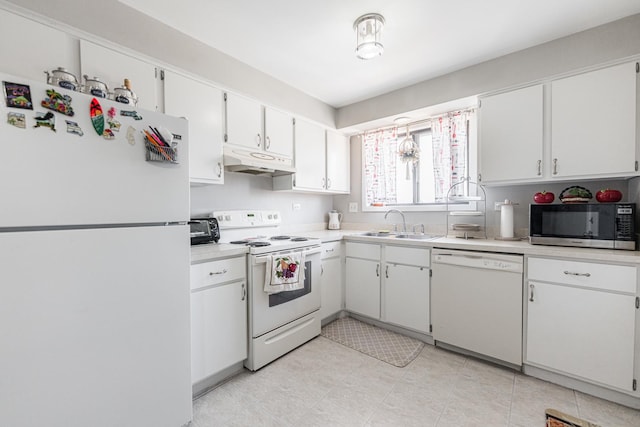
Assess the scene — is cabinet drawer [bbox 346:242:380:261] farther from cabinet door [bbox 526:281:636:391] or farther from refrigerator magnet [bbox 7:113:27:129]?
refrigerator magnet [bbox 7:113:27:129]

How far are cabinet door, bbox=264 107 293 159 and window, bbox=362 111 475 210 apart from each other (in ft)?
3.95

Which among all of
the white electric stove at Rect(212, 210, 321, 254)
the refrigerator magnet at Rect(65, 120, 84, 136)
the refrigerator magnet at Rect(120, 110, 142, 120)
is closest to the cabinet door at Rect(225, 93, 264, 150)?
the white electric stove at Rect(212, 210, 321, 254)

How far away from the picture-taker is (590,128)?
1.98 metres

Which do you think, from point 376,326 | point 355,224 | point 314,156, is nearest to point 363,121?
point 314,156

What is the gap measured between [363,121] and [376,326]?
2.36 m

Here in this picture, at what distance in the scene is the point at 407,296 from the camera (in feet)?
8.54

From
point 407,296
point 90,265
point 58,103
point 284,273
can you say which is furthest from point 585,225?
point 58,103

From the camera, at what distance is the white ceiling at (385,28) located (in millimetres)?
1789

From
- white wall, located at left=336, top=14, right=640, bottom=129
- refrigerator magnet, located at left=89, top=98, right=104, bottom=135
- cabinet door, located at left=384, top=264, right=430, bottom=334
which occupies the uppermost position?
white wall, located at left=336, top=14, right=640, bottom=129

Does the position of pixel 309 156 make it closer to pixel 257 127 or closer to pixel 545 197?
pixel 257 127

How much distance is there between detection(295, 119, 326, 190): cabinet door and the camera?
9.86 feet

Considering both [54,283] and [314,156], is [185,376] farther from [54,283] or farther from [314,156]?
[314,156]

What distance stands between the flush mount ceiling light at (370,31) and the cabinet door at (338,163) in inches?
→ 59.4

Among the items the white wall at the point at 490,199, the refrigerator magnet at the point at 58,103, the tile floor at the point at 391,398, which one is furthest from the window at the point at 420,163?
the refrigerator magnet at the point at 58,103
